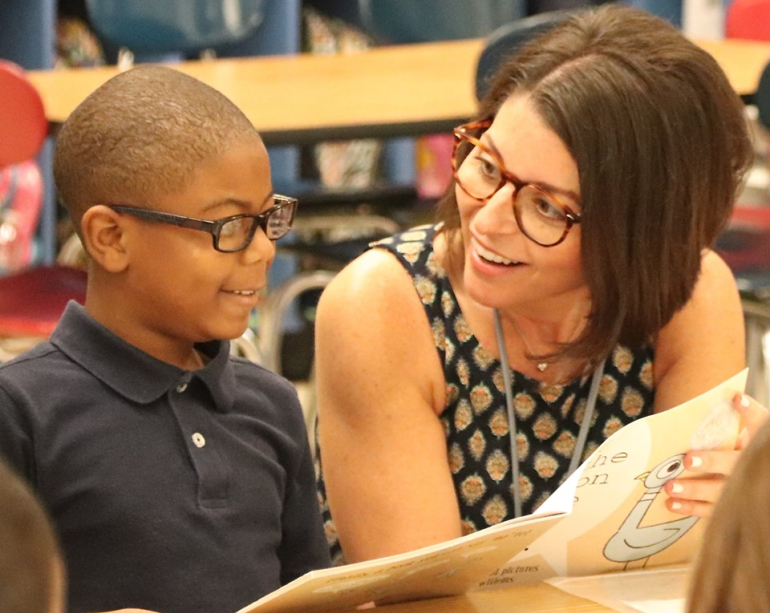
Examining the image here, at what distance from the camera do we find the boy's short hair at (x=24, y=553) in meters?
0.56

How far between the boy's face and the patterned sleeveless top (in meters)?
0.35

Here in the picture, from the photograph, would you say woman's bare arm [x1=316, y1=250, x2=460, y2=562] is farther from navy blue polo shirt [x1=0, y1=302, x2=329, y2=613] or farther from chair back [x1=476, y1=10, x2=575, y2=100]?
chair back [x1=476, y1=10, x2=575, y2=100]

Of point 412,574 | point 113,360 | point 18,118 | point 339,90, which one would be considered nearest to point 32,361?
point 113,360

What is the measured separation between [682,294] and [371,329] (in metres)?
0.35

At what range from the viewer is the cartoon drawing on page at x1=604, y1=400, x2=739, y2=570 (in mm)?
1231

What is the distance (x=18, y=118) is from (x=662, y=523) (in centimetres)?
166

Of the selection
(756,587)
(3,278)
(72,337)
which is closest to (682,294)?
(72,337)

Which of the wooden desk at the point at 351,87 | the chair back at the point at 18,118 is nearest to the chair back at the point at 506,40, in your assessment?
the wooden desk at the point at 351,87

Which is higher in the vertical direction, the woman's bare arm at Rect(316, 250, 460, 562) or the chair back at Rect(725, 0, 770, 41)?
the chair back at Rect(725, 0, 770, 41)

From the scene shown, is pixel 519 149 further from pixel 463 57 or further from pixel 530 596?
pixel 463 57

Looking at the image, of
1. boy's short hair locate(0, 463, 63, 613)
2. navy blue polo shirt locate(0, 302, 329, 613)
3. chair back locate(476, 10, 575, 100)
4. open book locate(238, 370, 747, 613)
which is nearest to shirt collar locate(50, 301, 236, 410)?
navy blue polo shirt locate(0, 302, 329, 613)

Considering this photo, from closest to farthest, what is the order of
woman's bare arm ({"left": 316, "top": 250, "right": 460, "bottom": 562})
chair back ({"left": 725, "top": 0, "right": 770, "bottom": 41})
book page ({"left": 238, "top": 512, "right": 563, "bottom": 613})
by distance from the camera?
book page ({"left": 238, "top": 512, "right": 563, "bottom": 613}), woman's bare arm ({"left": 316, "top": 250, "right": 460, "bottom": 562}), chair back ({"left": 725, "top": 0, "right": 770, "bottom": 41})

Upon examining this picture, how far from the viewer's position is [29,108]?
8.25 ft

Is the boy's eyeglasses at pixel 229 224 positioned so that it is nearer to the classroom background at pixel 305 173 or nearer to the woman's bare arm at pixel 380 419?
the woman's bare arm at pixel 380 419
